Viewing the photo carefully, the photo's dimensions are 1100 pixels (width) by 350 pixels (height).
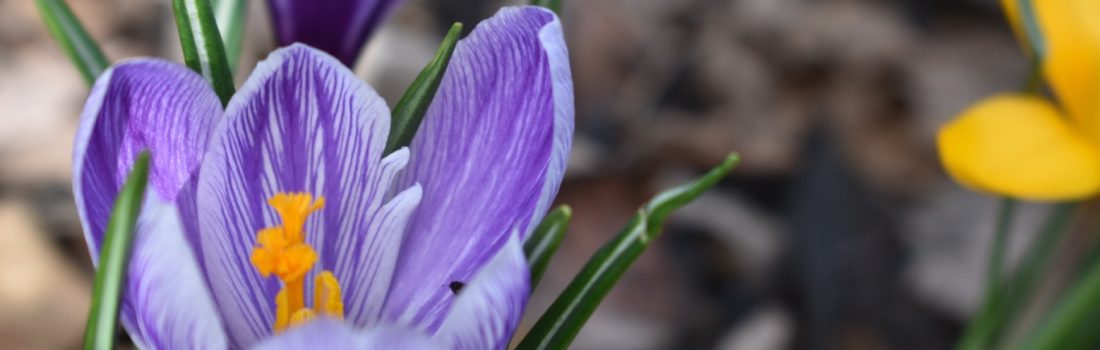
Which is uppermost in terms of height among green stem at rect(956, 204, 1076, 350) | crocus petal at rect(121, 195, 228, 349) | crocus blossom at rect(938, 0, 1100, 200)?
crocus blossom at rect(938, 0, 1100, 200)

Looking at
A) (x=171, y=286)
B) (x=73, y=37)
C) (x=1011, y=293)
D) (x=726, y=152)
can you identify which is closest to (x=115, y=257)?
(x=171, y=286)

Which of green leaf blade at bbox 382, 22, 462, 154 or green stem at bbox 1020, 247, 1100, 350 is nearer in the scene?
green leaf blade at bbox 382, 22, 462, 154

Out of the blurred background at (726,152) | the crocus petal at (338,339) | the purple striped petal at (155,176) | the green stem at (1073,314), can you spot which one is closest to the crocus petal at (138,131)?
the purple striped petal at (155,176)

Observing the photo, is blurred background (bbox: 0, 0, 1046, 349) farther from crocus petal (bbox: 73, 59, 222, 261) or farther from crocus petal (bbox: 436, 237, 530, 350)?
crocus petal (bbox: 436, 237, 530, 350)

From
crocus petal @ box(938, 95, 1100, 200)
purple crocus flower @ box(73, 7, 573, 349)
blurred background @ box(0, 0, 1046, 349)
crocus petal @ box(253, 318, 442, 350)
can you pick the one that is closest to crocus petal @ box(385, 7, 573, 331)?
purple crocus flower @ box(73, 7, 573, 349)

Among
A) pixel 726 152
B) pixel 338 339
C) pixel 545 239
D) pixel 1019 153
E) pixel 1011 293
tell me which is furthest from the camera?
pixel 726 152

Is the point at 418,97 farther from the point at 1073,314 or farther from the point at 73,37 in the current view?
the point at 1073,314
